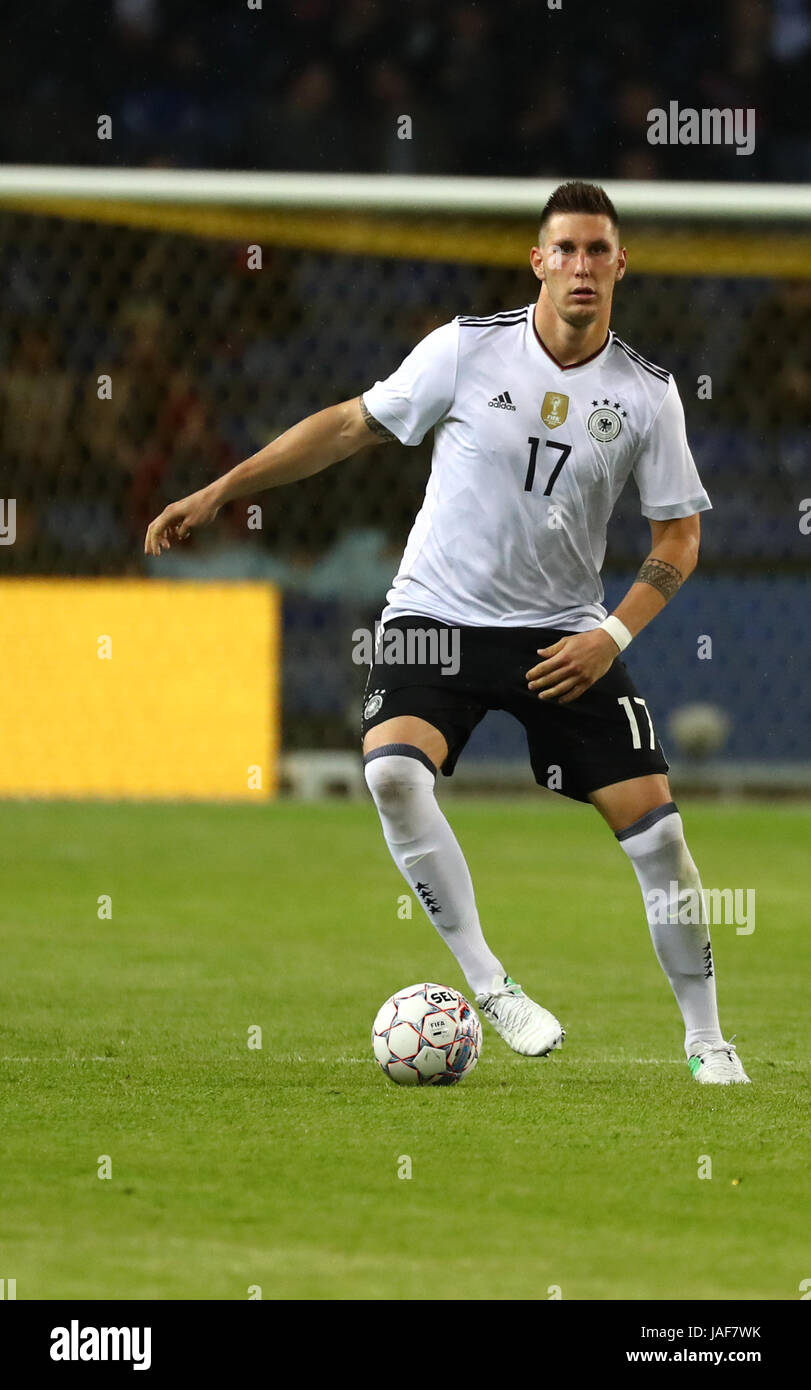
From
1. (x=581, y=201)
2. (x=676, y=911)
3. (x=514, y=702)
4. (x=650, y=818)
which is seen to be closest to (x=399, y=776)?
(x=514, y=702)

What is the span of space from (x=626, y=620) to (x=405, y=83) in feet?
50.7

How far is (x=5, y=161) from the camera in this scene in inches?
736

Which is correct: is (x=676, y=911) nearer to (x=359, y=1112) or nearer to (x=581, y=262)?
(x=359, y=1112)

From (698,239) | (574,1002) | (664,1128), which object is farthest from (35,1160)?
(698,239)

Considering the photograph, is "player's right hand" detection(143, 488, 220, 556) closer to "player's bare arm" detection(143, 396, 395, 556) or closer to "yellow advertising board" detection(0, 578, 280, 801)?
"player's bare arm" detection(143, 396, 395, 556)

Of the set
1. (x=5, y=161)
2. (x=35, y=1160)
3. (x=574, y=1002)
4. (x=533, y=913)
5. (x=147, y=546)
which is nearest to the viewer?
(x=35, y=1160)

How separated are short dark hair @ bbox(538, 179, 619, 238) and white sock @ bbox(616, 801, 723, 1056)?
5.23 ft

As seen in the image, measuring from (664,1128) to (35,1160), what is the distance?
4.74 feet

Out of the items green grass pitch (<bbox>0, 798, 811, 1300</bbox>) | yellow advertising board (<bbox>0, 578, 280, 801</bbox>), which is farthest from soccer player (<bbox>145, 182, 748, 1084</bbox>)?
yellow advertising board (<bbox>0, 578, 280, 801</bbox>)

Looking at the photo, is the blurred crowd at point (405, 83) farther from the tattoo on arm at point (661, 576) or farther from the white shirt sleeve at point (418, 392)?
the tattoo on arm at point (661, 576)

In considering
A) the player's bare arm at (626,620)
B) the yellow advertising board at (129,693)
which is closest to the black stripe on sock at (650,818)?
the player's bare arm at (626,620)

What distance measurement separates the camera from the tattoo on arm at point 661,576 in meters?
5.54

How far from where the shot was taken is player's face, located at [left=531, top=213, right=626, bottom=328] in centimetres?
541
